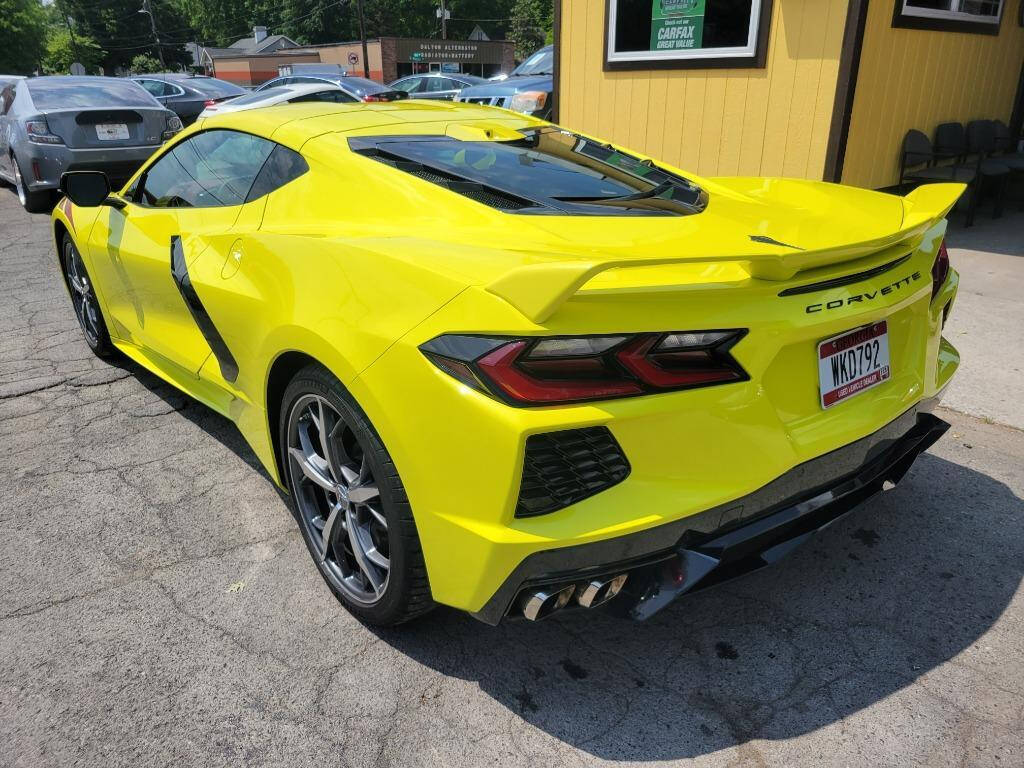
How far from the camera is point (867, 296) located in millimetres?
2033

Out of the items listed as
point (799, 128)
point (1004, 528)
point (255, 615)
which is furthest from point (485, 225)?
point (799, 128)

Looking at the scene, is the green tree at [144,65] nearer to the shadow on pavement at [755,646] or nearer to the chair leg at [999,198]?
the chair leg at [999,198]

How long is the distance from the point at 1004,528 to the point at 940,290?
987 millimetres

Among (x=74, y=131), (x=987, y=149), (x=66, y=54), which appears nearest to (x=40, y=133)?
(x=74, y=131)

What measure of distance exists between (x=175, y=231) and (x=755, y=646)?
2.63m

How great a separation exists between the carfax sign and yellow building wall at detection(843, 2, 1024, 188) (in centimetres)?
153

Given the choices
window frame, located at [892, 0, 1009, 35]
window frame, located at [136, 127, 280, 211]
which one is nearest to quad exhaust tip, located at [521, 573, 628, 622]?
window frame, located at [136, 127, 280, 211]

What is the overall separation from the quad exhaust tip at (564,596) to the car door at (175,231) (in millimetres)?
1637

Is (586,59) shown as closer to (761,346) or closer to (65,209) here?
(65,209)

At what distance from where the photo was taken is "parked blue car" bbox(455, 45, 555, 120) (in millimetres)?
10320

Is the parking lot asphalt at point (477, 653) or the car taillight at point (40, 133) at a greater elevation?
the car taillight at point (40, 133)

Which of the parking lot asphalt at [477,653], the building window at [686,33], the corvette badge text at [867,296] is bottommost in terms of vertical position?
A: the parking lot asphalt at [477,653]

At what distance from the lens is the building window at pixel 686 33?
270 inches

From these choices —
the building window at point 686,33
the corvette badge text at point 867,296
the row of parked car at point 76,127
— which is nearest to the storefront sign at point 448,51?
the row of parked car at point 76,127
